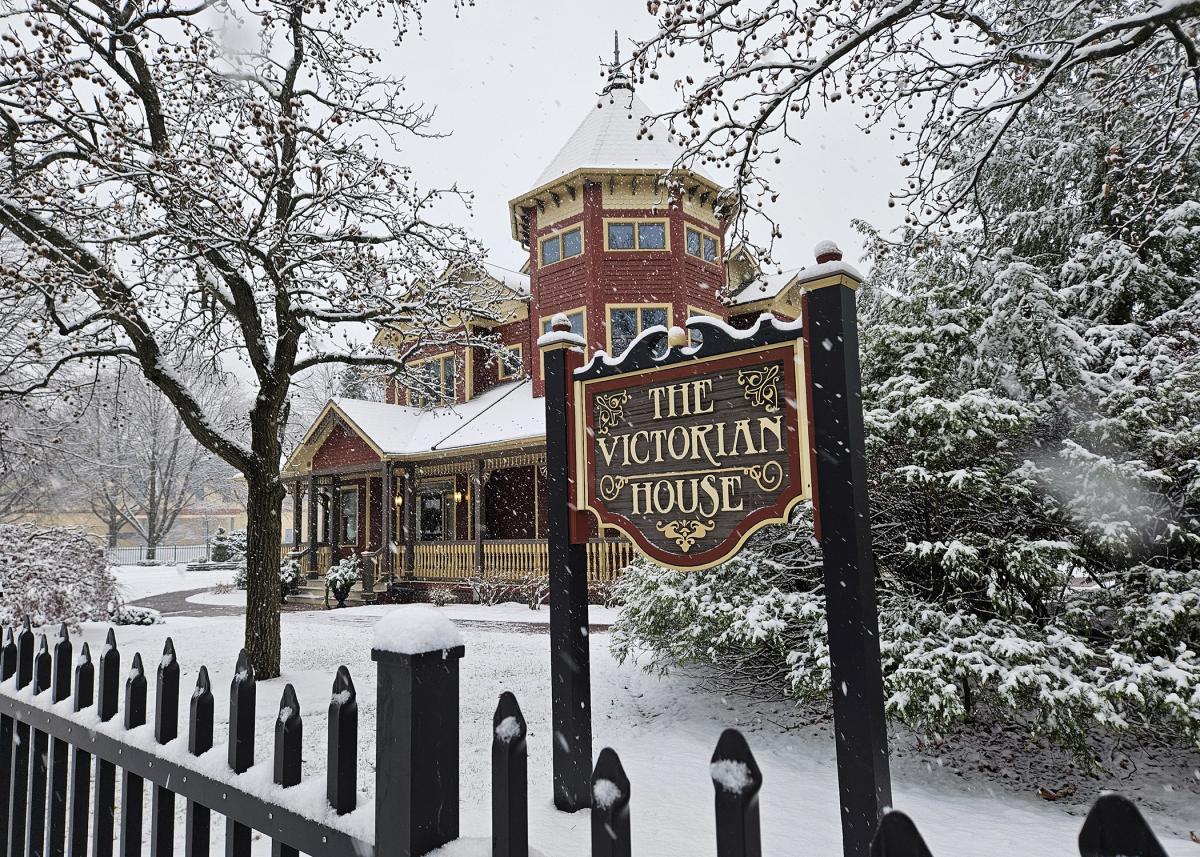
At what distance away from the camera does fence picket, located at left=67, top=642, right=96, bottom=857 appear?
1.97 metres

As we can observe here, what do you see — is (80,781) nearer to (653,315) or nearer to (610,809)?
(610,809)

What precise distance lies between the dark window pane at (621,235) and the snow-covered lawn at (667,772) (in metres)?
11.3

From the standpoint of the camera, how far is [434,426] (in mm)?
20188

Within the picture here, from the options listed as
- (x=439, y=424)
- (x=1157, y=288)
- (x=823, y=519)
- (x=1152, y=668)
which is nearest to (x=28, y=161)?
(x=823, y=519)

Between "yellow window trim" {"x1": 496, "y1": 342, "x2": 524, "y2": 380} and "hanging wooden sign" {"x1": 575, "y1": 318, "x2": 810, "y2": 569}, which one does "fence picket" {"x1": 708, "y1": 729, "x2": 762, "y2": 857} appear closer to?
"hanging wooden sign" {"x1": 575, "y1": 318, "x2": 810, "y2": 569}

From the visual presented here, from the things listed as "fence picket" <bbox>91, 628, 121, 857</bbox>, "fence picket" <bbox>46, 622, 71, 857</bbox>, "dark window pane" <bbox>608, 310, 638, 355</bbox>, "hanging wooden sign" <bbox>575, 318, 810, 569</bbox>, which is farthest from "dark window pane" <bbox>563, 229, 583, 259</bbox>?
"fence picket" <bbox>91, 628, 121, 857</bbox>

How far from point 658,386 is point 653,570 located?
10.6 feet

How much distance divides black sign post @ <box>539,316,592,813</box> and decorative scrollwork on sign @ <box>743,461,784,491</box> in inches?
44.8

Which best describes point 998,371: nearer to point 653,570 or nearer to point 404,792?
point 653,570

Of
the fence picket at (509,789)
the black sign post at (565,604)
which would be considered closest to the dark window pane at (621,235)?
the black sign post at (565,604)

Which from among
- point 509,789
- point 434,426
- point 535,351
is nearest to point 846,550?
point 509,789

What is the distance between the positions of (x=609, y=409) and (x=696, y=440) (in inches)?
25.7

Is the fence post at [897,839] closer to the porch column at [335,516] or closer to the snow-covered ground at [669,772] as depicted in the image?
the snow-covered ground at [669,772]

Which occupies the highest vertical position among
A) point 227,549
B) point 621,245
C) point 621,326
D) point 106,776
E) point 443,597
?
point 621,245
